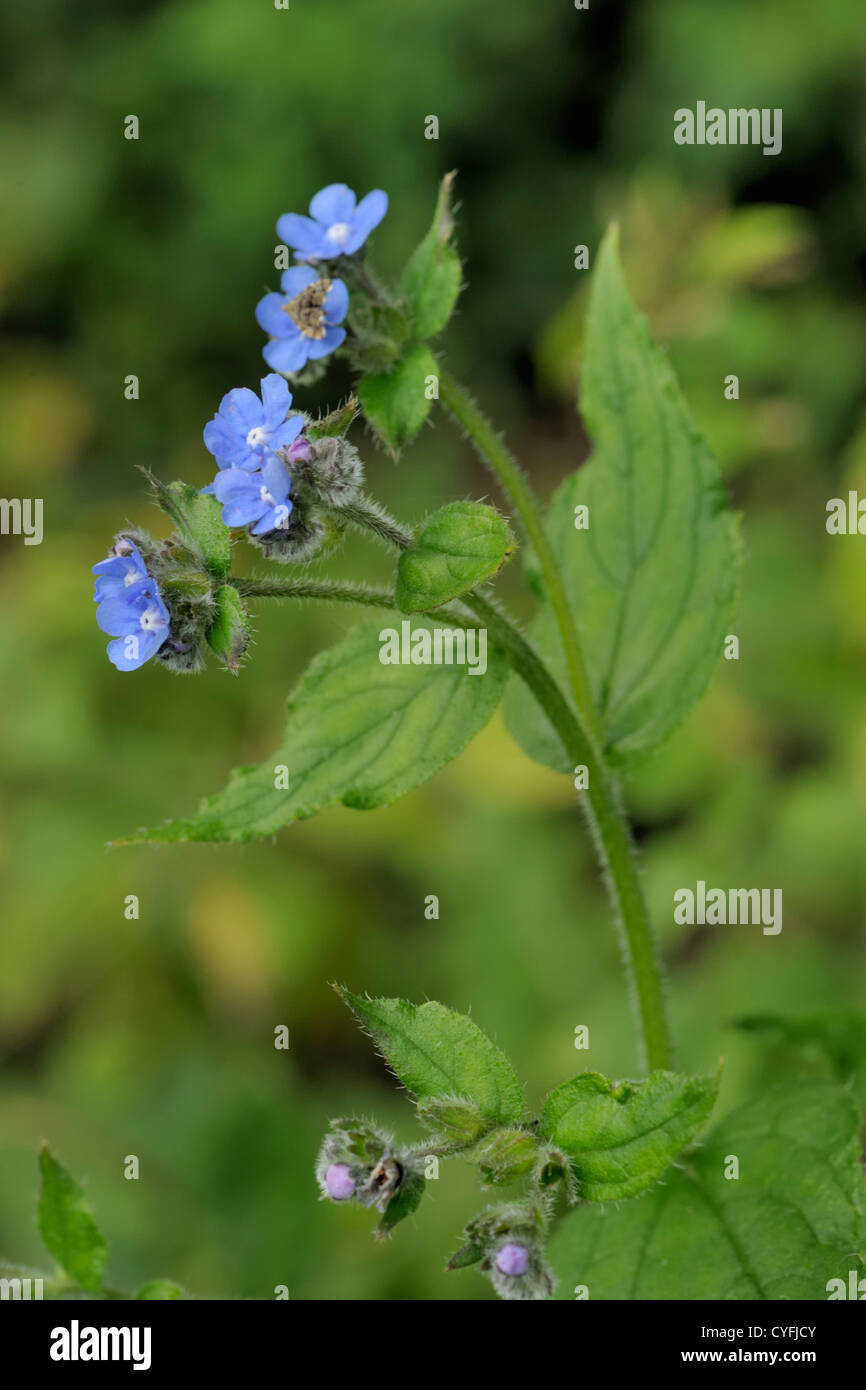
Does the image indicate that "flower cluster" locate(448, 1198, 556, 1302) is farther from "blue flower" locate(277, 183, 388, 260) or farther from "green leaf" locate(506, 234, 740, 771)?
"blue flower" locate(277, 183, 388, 260)

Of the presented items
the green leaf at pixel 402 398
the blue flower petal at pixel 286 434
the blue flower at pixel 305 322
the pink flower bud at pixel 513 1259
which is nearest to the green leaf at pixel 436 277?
the green leaf at pixel 402 398

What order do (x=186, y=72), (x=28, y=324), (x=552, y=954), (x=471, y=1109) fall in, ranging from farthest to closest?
(x=28, y=324)
(x=186, y=72)
(x=552, y=954)
(x=471, y=1109)

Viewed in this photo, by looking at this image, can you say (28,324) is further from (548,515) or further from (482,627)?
(482,627)

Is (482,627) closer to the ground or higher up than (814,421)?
closer to the ground

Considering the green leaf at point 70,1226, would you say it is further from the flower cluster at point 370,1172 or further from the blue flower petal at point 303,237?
the blue flower petal at point 303,237

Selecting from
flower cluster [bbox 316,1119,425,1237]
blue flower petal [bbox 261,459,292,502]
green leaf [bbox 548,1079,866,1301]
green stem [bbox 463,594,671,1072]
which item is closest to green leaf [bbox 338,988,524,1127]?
flower cluster [bbox 316,1119,425,1237]
